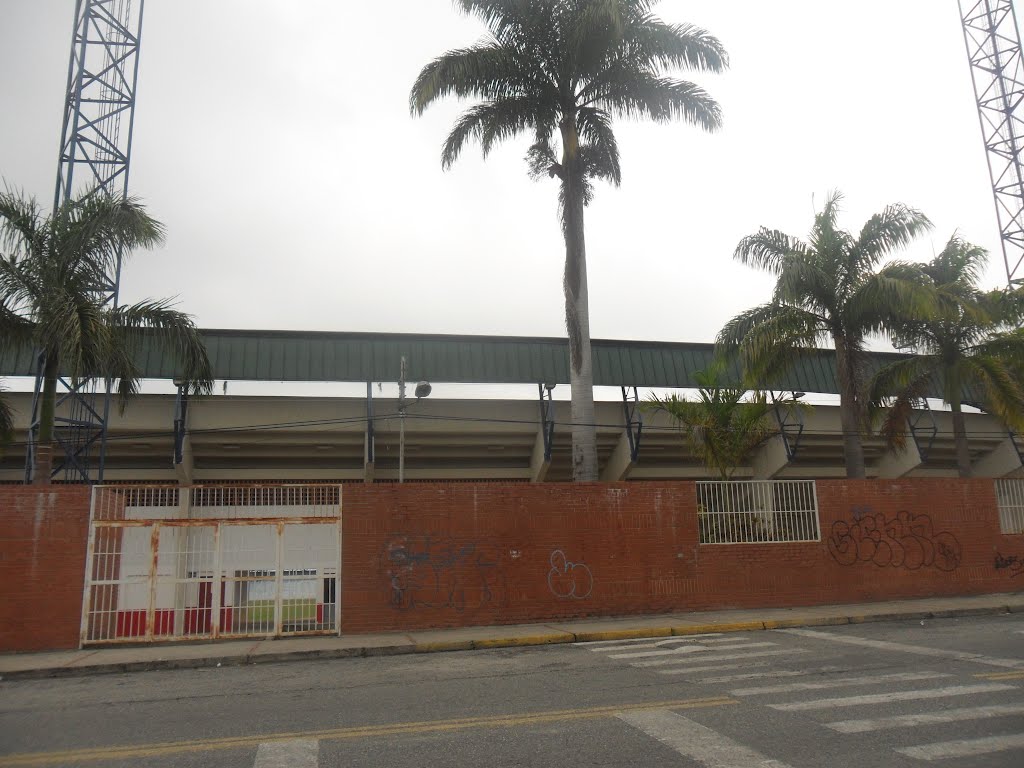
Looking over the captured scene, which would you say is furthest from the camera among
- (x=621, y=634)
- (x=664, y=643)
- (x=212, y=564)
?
(x=212, y=564)

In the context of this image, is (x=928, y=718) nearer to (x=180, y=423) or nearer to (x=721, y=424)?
(x=721, y=424)

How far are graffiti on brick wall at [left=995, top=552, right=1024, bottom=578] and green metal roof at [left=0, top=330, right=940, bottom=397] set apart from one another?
637 cm

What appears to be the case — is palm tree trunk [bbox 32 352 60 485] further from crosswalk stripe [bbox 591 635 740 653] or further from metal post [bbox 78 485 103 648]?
crosswalk stripe [bbox 591 635 740 653]

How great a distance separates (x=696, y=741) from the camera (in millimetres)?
6133

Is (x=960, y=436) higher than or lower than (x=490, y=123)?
lower

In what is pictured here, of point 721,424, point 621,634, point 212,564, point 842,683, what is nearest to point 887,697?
point 842,683

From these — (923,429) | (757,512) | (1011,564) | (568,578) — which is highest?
(923,429)

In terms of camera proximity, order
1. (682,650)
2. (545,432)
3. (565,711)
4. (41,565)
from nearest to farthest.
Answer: (565,711) → (682,650) → (41,565) → (545,432)

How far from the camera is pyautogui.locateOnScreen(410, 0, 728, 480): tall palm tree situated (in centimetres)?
1777

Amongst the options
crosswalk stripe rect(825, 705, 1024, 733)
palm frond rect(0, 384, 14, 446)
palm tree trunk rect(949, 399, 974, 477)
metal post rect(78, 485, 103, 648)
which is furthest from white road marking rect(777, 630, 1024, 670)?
palm frond rect(0, 384, 14, 446)

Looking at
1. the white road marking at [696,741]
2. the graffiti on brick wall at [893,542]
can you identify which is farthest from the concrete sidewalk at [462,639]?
the white road marking at [696,741]

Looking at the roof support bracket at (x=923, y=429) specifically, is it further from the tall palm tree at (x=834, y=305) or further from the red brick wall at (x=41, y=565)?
the red brick wall at (x=41, y=565)

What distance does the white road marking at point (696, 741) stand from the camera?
557 centimetres

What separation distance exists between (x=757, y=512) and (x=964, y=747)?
35.3ft
